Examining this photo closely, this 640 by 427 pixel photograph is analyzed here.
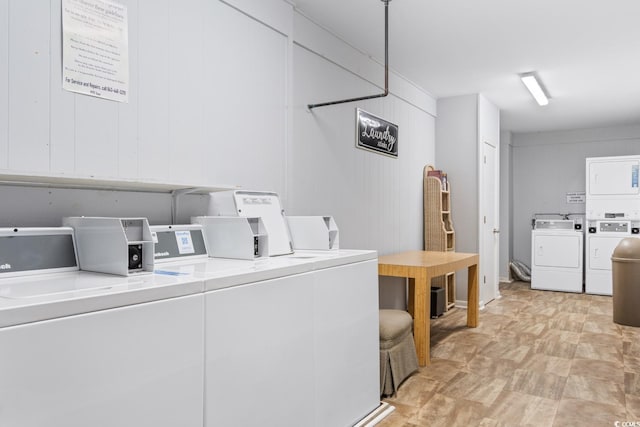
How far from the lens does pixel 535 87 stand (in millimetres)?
4980

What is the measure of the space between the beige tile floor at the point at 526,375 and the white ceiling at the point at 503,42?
2606mm

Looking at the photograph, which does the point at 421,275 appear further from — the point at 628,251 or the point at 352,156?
the point at 628,251

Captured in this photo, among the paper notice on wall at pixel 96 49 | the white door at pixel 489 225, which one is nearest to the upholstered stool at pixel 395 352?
the paper notice on wall at pixel 96 49

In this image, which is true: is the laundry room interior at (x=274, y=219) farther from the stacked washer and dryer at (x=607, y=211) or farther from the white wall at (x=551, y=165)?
the white wall at (x=551, y=165)

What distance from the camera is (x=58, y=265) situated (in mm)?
1620

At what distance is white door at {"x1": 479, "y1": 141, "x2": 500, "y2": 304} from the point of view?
5.66 metres

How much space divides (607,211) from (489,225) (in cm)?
198

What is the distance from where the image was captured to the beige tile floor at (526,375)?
8.56 feet

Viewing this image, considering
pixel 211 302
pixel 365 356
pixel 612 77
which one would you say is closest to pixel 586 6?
pixel 612 77

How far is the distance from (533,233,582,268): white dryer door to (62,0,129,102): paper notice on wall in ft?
21.7

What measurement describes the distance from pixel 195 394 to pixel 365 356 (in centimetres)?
120

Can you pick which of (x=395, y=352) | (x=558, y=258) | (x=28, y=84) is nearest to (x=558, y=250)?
(x=558, y=258)

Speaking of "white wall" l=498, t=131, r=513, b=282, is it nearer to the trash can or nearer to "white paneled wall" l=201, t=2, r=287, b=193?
the trash can

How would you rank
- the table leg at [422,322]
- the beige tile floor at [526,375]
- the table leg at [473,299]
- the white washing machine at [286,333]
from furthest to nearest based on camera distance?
the table leg at [473,299] < the table leg at [422,322] < the beige tile floor at [526,375] < the white washing machine at [286,333]
